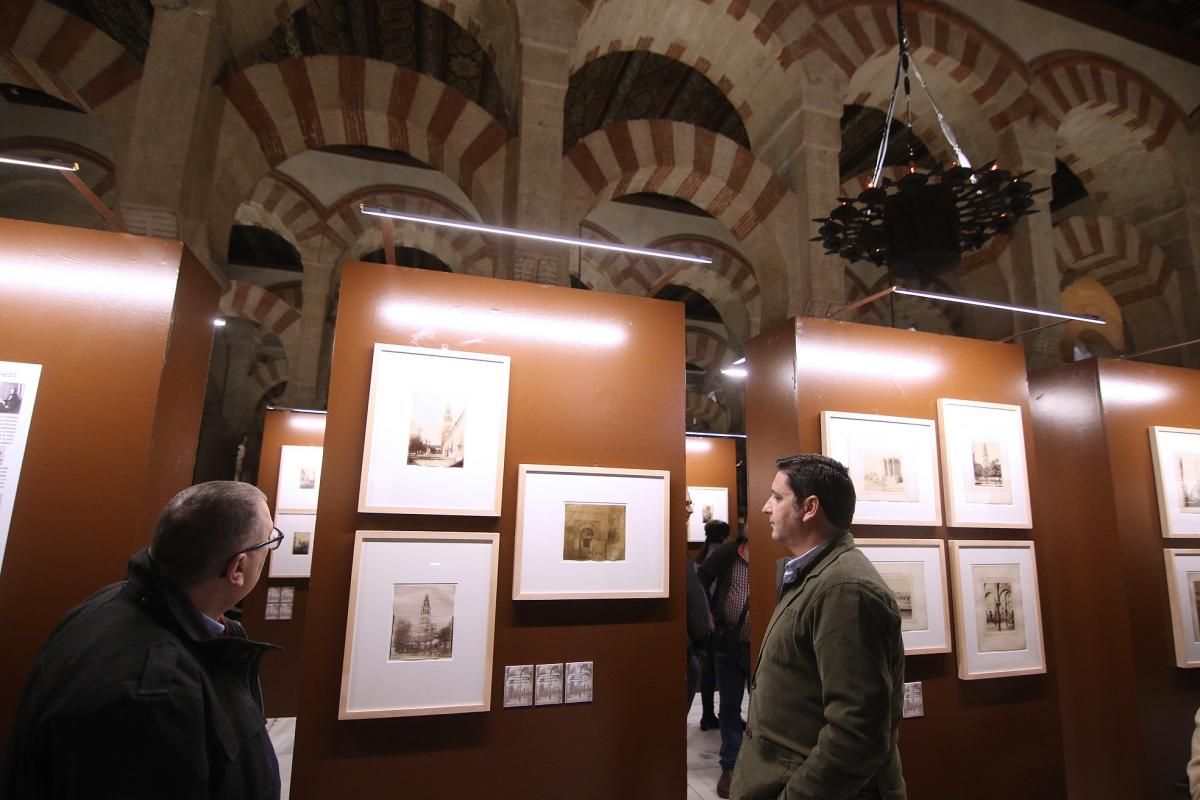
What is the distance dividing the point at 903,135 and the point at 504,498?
6765 millimetres

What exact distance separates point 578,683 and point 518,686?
276mm

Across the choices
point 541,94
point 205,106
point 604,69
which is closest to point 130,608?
point 205,106

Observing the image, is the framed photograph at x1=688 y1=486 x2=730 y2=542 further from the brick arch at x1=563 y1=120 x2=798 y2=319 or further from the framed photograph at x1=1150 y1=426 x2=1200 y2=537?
the framed photograph at x1=1150 y1=426 x2=1200 y2=537

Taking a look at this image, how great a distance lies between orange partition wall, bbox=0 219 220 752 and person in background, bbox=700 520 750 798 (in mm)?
3449

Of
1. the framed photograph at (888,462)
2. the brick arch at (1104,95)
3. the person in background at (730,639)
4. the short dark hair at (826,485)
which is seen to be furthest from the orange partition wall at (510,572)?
the brick arch at (1104,95)

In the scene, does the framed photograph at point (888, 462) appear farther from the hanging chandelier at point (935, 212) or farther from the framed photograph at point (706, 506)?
the framed photograph at point (706, 506)

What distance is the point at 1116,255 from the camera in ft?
22.5

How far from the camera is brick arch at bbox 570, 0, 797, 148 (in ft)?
16.7

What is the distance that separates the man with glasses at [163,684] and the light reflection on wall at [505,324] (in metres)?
1.49

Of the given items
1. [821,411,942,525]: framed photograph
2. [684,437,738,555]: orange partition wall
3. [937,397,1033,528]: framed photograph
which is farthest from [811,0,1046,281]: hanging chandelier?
[684,437,738,555]: orange partition wall

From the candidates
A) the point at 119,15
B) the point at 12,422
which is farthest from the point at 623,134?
the point at 119,15

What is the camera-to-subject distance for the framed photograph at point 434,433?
2.74 meters

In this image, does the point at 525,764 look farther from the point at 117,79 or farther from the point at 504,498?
the point at 117,79

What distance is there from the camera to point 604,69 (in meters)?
7.10
